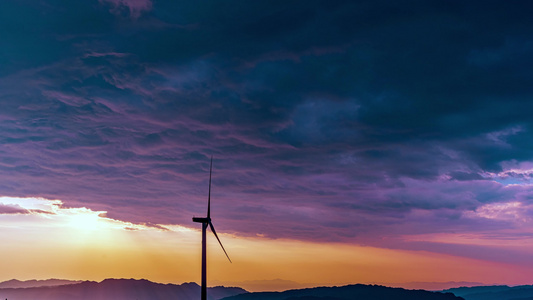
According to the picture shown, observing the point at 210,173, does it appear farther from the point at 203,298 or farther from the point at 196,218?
the point at 203,298

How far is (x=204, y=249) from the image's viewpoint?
135 m

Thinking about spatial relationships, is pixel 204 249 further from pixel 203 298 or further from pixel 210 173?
pixel 210 173

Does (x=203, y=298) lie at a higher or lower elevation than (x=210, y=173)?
lower

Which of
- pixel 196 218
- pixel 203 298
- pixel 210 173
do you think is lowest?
pixel 203 298

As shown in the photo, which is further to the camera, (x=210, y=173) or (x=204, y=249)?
(x=210, y=173)

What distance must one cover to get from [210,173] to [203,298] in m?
32.7

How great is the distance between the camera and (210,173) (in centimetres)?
14550

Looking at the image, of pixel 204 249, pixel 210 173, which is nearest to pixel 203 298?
pixel 204 249

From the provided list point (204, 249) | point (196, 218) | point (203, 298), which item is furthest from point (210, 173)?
point (203, 298)

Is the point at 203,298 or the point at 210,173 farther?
the point at 210,173

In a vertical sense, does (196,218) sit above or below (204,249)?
above

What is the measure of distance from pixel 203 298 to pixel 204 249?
1266 cm

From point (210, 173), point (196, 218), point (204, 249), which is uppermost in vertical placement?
point (210, 173)

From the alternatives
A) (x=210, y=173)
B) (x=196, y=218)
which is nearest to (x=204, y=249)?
(x=196, y=218)
